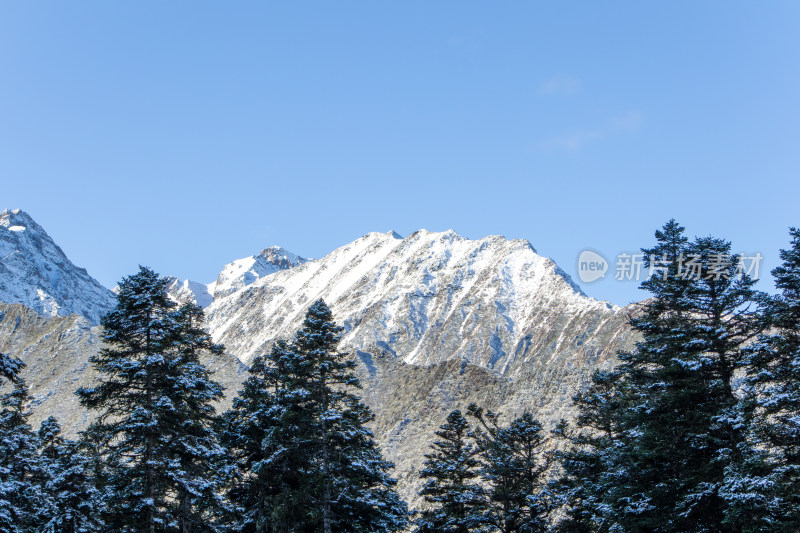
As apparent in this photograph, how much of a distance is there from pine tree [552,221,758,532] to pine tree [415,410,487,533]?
1021cm

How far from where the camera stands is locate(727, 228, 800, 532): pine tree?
20.5m

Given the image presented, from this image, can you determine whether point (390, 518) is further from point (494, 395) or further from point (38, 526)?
point (494, 395)

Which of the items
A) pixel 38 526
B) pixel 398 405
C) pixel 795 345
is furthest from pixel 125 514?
pixel 398 405

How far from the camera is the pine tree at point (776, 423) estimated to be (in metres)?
20.5

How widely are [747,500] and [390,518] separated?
16588mm

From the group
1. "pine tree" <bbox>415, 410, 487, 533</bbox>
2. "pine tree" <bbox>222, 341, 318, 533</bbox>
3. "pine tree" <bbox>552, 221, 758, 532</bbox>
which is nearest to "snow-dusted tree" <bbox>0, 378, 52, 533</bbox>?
"pine tree" <bbox>222, 341, 318, 533</bbox>

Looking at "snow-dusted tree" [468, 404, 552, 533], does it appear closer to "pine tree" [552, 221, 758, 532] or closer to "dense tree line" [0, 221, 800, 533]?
"dense tree line" [0, 221, 800, 533]

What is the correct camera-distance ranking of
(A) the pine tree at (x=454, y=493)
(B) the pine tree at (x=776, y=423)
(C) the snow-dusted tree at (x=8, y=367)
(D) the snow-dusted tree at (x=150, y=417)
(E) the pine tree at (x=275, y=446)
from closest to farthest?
1. (C) the snow-dusted tree at (x=8, y=367)
2. (B) the pine tree at (x=776, y=423)
3. (D) the snow-dusted tree at (x=150, y=417)
4. (E) the pine tree at (x=275, y=446)
5. (A) the pine tree at (x=454, y=493)

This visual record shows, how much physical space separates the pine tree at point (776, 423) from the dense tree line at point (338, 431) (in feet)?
0.19

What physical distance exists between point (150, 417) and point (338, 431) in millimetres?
8158

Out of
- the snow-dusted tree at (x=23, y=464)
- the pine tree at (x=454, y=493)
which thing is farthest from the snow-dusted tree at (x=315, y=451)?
the snow-dusted tree at (x=23, y=464)

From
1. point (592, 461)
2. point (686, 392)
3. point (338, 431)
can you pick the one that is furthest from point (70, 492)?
point (686, 392)

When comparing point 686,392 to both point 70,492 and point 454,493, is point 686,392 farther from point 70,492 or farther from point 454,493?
point 70,492

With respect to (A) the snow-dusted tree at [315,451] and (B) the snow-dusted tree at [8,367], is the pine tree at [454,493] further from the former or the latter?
(B) the snow-dusted tree at [8,367]
